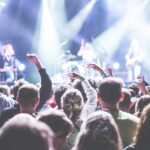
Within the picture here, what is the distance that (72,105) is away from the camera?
327 cm

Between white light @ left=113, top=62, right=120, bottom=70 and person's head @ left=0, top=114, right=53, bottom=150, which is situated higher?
white light @ left=113, top=62, right=120, bottom=70

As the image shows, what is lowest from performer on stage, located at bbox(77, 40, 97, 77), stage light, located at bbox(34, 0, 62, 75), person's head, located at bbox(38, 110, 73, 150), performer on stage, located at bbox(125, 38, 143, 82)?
person's head, located at bbox(38, 110, 73, 150)

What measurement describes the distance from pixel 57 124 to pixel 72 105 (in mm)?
1185

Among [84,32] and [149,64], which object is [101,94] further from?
[84,32]

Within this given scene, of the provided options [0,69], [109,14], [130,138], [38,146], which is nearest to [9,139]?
[38,146]

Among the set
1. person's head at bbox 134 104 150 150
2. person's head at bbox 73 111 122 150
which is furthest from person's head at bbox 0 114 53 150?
person's head at bbox 134 104 150 150

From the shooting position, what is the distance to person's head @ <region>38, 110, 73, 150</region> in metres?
2.08

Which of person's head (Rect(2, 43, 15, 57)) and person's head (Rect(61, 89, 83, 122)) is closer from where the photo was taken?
person's head (Rect(61, 89, 83, 122))

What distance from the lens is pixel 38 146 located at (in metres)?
1.38

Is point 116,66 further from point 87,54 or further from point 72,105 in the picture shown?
point 72,105

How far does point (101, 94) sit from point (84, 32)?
15599mm

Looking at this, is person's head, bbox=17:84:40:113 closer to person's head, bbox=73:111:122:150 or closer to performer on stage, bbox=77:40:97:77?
person's head, bbox=73:111:122:150

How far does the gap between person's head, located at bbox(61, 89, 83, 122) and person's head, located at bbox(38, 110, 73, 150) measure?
1047mm

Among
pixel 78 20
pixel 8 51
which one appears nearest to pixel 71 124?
pixel 8 51
